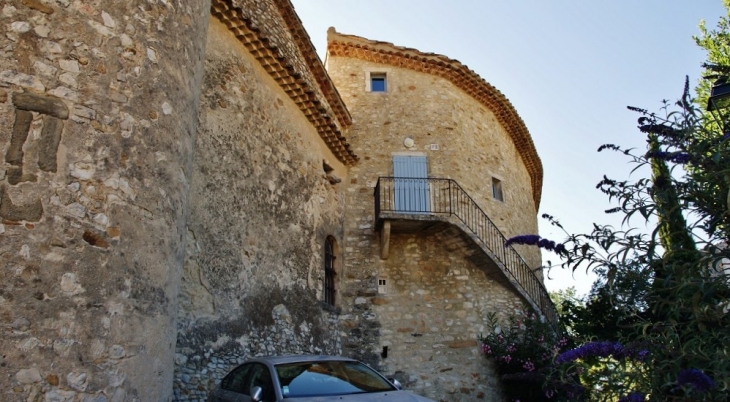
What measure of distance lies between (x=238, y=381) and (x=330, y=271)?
20.6 ft

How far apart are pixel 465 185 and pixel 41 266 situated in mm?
11333

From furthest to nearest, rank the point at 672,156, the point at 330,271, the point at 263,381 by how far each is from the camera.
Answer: the point at 330,271 < the point at 263,381 < the point at 672,156

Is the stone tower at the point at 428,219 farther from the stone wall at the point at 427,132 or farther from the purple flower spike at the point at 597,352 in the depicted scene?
the purple flower spike at the point at 597,352

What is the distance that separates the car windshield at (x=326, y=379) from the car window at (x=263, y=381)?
0.12 meters

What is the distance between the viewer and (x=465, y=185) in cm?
1423

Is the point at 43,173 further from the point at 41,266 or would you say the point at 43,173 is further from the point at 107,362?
the point at 107,362

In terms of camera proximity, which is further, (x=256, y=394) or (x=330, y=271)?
(x=330, y=271)

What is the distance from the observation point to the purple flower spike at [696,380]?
2988 mm

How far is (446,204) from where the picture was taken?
13.6 meters

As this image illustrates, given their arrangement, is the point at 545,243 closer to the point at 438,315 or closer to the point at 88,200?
the point at 88,200

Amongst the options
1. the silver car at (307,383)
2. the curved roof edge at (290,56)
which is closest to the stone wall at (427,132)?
the curved roof edge at (290,56)

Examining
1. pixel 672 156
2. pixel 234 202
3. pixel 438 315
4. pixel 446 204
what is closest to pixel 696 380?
pixel 672 156

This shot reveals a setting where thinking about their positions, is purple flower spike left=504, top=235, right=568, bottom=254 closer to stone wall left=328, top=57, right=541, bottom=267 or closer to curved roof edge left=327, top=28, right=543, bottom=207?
stone wall left=328, top=57, right=541, bottom=267

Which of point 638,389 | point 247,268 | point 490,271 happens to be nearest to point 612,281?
point 638,389
